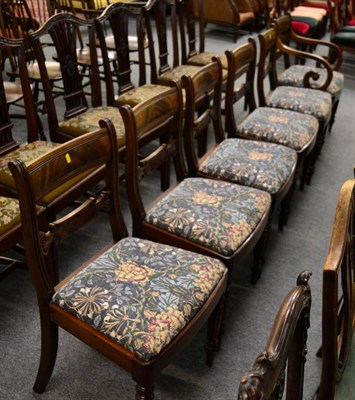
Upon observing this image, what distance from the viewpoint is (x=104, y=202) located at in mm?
1282

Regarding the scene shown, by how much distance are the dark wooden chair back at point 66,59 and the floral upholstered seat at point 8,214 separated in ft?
2.07

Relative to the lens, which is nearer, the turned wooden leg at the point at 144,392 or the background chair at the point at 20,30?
the turned wooden leg at the point at 144,392

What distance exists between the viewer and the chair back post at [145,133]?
132 centimetres

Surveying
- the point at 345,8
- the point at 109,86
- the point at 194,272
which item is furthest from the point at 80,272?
the point at 345,8

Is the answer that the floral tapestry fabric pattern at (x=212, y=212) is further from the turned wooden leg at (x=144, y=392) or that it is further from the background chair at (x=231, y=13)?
the background chair at (x=231, y=13)

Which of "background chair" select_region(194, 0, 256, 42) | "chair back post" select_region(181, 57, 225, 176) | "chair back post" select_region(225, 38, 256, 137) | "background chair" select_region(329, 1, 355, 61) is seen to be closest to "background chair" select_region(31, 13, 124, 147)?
"chair back post" select_region(181, 57, 225, 176)

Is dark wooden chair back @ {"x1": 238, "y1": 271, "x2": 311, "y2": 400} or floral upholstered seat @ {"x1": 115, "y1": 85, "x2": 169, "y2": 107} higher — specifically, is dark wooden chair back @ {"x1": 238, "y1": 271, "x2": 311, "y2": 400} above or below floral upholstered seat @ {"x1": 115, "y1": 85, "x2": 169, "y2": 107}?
above

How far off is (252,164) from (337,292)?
1.07 meters

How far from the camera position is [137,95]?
7.63 feet

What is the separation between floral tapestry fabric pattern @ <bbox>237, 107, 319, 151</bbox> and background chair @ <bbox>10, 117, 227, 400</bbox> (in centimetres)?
96

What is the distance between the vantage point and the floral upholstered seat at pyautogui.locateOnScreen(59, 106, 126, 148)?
77.2 inches

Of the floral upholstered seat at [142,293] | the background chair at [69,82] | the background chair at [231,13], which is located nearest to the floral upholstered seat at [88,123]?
the background chair at [69,82]

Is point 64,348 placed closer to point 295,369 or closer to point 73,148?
point 73,148

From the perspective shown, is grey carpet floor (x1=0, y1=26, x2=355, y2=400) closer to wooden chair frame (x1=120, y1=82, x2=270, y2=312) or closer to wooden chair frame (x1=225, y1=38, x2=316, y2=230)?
wooden chair frame (x1=225, y1=38, x2=316, y2=230)
